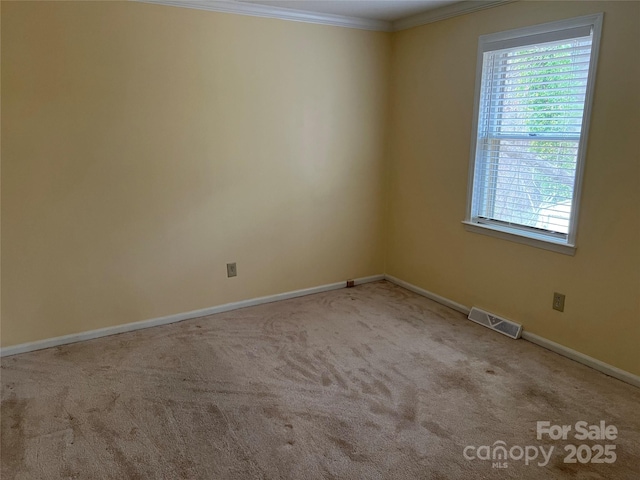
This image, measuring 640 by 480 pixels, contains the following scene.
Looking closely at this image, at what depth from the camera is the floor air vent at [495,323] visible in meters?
3.27

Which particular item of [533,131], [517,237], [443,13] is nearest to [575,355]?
[517,237]

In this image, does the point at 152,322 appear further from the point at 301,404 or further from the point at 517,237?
the point at 517,237

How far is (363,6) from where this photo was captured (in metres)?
3.43

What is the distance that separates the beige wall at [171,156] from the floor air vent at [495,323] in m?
1.32

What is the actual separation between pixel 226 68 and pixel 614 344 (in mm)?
3213

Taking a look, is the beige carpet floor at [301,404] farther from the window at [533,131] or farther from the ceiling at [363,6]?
the ceiling at [363,6]

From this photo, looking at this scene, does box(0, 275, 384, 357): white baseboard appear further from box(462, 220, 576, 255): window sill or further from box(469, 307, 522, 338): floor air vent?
box(462, 220, 576, 255): window sill

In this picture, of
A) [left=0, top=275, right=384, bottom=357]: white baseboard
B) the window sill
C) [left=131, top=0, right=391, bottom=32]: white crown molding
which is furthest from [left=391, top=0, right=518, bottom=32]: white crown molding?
[left=0, top=275, right=384, bottom=357]: white baseboard

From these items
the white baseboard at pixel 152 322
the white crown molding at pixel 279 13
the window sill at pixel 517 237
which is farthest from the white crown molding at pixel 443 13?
→ the white baseboard at pixel 152 322

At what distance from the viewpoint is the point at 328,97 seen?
12.8ft

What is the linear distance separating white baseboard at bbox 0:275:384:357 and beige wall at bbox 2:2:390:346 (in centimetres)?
5

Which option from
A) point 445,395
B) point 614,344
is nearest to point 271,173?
point 445,395

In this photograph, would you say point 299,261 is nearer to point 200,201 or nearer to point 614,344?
point 200,201

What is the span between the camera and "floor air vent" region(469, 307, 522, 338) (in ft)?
10.7
